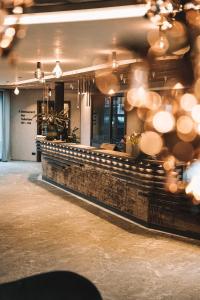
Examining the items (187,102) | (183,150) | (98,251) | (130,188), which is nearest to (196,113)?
(187,102)

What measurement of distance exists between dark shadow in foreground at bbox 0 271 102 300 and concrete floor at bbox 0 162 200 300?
1017 mm

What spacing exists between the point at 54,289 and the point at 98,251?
2.54 meters

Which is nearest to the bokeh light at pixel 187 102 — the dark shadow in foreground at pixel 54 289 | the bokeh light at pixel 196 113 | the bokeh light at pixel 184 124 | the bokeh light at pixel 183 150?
the bokeh light at pixel 196 113

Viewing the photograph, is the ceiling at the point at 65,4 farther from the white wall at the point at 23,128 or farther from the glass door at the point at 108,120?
the white wall at the point at 23,128

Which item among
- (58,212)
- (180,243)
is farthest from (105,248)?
(58,212)

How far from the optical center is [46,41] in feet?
20.9

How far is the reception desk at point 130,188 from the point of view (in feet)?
20.8

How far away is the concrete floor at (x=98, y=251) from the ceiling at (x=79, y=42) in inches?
123

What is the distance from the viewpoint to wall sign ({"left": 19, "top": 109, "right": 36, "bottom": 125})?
1645 centimetres

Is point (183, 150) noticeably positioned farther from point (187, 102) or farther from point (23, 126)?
point (23, 126)

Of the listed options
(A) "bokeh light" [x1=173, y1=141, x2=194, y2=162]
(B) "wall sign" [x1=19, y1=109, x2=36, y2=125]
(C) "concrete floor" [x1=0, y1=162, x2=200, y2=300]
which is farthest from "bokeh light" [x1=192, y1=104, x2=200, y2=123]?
(B) "wall sign" [x1=19, y1=109, x2=36, y2=125]

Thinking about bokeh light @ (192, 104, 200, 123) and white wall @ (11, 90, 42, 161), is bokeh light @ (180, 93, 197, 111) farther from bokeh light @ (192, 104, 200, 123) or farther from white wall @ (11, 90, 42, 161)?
white wall @ (11, 90, 42, 161)

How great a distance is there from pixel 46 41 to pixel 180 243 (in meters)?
3.84

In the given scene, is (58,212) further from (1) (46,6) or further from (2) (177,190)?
(1) (46,6)
